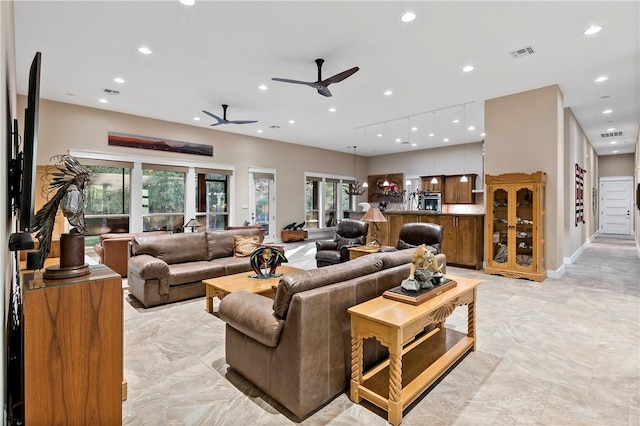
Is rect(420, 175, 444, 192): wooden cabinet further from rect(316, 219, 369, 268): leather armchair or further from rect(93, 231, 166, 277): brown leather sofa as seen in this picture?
rect(93, 231, 166, 277): brown leather sofa

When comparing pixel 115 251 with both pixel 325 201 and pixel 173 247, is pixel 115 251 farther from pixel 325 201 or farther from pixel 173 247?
pixel 325 201

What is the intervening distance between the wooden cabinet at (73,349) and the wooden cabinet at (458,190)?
33.3ft

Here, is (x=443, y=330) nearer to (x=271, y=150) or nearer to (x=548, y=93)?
(x=548, y=93)

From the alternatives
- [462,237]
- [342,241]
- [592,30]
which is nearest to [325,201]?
[342,241]

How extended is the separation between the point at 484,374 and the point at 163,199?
749cm

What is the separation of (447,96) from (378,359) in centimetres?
516

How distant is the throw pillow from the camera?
5.16 metres

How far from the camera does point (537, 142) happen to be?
220 inches

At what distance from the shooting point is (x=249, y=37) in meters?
3.90

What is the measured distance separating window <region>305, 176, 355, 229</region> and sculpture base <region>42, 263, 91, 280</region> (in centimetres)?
947

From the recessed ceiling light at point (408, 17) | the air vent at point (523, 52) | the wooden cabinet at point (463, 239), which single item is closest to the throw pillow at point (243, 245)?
the recessed ceiling light at point (408, 17)


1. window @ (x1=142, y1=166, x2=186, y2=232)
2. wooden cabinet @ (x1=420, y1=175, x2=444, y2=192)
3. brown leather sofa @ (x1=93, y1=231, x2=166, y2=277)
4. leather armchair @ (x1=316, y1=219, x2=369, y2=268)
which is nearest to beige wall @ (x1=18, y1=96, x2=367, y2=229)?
window @ (x1=142, y1=166, x2=186, y2=232)

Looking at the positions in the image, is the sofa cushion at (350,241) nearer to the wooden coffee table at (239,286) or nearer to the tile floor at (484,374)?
the tile floor at (484,374)

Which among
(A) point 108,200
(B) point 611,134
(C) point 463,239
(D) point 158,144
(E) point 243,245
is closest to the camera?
(E) point 243,245
